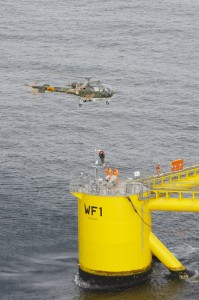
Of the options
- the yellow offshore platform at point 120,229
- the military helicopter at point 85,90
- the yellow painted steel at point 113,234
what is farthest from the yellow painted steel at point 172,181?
the military helicopter at point 85,90

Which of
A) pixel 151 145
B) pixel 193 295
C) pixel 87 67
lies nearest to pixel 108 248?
pixel 193 295

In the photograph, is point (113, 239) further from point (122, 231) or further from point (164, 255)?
point (164, 255)

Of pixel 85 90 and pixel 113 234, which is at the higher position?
pixel 85 90

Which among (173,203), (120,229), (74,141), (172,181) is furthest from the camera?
(74,141)

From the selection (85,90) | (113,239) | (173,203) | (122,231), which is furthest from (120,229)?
(85,90)

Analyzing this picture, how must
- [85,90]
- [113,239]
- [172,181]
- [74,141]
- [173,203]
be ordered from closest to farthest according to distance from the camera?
1. [113,239]
2. [173,203]
3. [172,181]
4. [85,90]
5. [74,141]

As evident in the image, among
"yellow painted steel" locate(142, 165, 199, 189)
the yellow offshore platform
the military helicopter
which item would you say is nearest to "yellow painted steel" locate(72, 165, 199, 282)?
the yellow offshore platform

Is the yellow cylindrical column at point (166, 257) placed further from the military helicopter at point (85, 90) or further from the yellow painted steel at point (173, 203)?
the military helicopter at point (85, 90)
